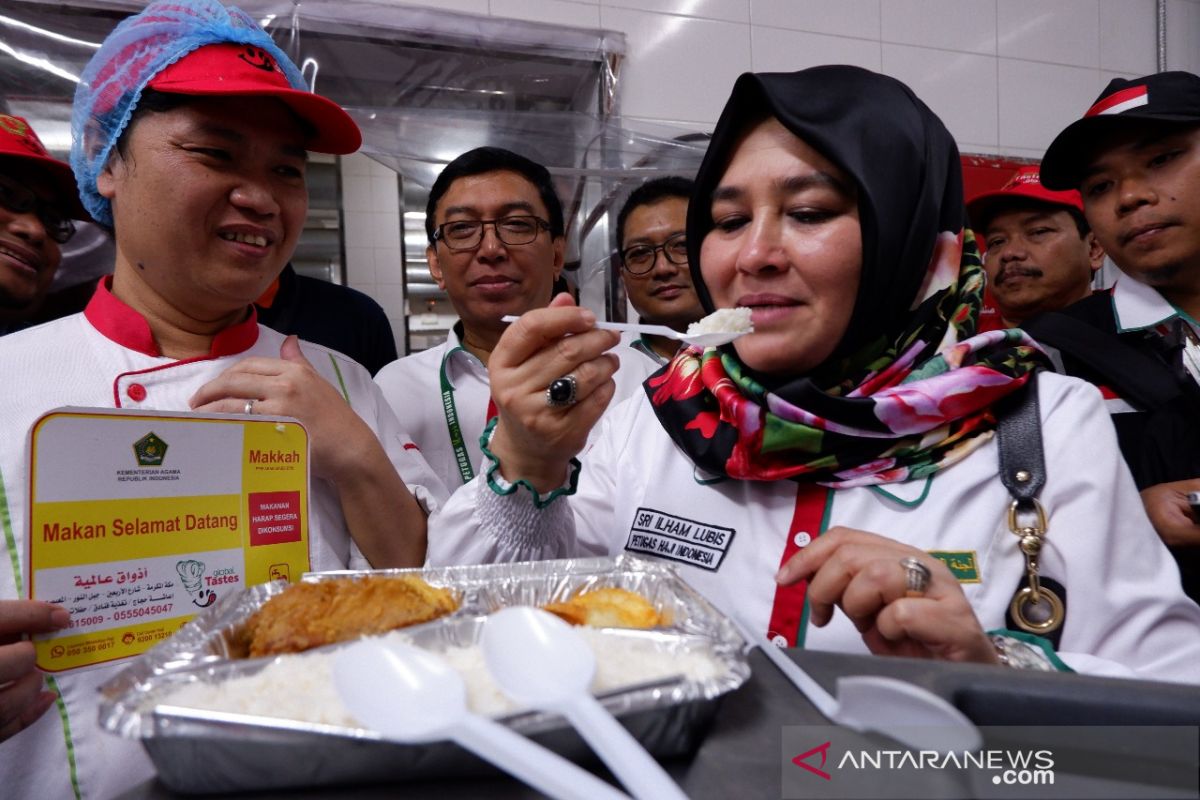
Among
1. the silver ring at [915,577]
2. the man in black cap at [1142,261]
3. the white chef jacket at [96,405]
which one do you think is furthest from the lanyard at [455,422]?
the man in black cap at [1142,261]

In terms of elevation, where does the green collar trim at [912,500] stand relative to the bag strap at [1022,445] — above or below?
below

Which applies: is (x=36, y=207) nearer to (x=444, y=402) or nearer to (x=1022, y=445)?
(x=444, y=402)

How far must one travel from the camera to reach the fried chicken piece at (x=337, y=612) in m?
0.78

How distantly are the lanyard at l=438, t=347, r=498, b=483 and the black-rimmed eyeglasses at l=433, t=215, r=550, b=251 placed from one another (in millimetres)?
379

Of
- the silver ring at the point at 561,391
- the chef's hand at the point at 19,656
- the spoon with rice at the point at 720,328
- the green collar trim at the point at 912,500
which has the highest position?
the spoon with rice at the point at 720,328

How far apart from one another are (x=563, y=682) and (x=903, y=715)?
265 mm

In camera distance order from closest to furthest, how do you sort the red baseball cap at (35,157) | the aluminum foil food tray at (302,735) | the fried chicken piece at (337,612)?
1. the aluminum foil food tray at (302,735)
2. the fried chicken piece at (337,612)
3. the red baseball cap at (35,157)

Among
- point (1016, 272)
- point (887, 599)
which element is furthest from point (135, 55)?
point (1016, 272)

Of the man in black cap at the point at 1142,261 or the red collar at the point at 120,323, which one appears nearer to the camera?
the red collar at the point at 120,323

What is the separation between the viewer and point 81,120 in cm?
131

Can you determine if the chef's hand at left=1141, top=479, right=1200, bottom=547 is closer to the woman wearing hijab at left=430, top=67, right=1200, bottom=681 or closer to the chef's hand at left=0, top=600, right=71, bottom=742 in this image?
the woman wearing hijab at left=430, top=67, right=1200, bottom=681

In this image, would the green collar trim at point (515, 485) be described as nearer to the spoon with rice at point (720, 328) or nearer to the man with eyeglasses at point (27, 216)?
the spoon with rice at point (720, 328)

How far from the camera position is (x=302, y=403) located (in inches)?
49.4

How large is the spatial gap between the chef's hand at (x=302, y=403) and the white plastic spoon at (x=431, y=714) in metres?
0.68
